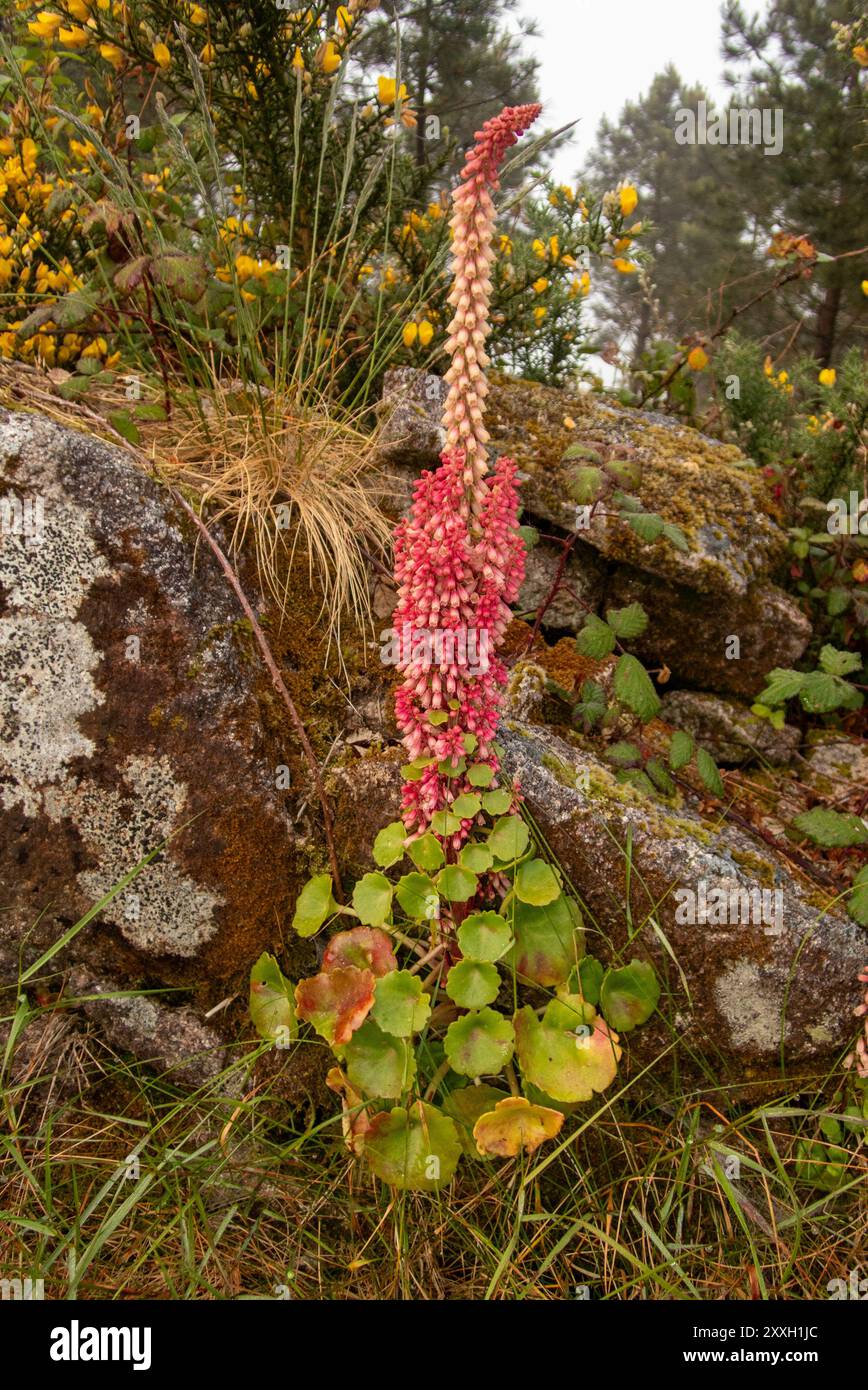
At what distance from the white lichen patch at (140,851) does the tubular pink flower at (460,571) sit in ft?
2.07

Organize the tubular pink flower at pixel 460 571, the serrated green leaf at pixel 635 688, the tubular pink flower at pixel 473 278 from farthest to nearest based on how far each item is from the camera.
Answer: the serrated green leaf at pixel 635 688 → the tubular pink flower at pixel 460 571 → the tubular pink flower at pixel 473 278

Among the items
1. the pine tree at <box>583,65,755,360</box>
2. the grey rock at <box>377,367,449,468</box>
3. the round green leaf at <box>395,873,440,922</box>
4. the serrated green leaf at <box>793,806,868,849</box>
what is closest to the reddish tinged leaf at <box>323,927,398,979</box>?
the round green leaf at <box>395,873,440,922</box>

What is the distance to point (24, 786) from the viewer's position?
7.17ft

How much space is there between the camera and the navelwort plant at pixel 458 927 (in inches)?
72.1

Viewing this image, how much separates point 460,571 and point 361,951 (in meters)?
0.88

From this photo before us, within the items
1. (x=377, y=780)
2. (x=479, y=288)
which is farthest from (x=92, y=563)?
(x=479, y=288)

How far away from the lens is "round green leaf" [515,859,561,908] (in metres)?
2.01

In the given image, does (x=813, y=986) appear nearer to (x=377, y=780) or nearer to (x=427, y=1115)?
(x=427, y=1115)

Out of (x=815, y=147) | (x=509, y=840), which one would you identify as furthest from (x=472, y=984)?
(x=815, y=147)

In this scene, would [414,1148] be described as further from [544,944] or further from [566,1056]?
[544,944]

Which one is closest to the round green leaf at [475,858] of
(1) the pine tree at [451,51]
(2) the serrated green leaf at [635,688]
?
(2) the serrated green leaf at [635,688]

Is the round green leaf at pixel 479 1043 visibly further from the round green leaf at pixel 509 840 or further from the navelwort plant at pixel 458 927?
the round green leaf at pixel 509 840

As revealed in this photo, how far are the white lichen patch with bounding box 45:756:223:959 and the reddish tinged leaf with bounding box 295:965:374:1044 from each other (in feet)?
1.41

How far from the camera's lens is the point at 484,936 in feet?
6.35
